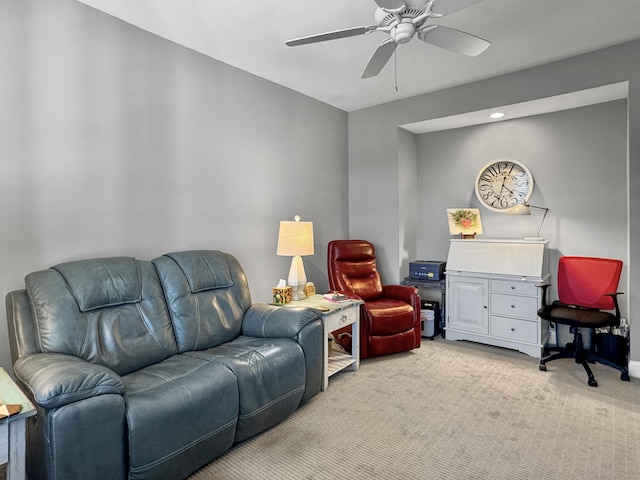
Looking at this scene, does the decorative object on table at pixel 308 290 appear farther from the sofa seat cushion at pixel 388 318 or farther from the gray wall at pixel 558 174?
the gray wall at pixel 558 174

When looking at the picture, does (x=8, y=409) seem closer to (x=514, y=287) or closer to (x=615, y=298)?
(x=514, y=287)

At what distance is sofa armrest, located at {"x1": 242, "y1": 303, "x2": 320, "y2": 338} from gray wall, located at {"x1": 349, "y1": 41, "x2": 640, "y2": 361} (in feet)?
6.83

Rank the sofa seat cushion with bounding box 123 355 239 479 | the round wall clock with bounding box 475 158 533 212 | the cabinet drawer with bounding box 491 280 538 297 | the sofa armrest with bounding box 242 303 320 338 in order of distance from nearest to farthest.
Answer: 1. the sofa seat cushion with bounding box 123 355 239 479
2. the sofa armrest with bounding box 242 303 320 338
3. the cabinet drawer with bounding box 491 280 538 297
4. the round wall clock with bounding box 475 158 533 212

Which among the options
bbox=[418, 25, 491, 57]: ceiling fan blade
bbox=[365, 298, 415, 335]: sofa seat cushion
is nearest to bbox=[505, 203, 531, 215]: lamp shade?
bbox=[365, 298, 415, 335]: sofa seat cushion

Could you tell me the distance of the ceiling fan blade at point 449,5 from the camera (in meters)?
1.74

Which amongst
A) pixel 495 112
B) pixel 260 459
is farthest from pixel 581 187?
pixel 260 459

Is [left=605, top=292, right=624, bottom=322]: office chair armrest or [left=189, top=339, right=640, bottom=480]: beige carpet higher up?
[left=605, top=292, right=624, bottom=322]: office chair armrest

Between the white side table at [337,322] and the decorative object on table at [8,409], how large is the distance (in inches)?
72.6

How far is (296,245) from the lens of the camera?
10.5 feet

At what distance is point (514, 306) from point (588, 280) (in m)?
0.66

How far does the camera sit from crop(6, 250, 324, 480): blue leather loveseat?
145 cm

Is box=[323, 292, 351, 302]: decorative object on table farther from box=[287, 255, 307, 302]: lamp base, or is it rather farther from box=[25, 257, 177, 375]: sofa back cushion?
box=[25, 257, 177, 375]: sofa back cushion

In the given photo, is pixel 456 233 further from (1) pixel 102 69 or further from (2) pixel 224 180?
(1) pixel 102 69

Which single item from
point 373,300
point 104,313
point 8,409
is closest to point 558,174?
point 373,300
